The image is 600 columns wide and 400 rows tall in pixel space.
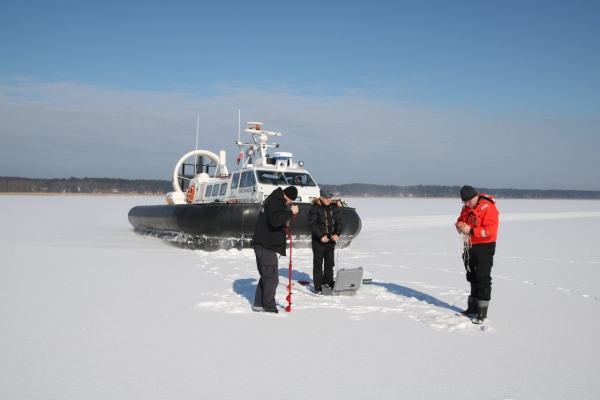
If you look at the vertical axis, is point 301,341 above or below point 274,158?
below

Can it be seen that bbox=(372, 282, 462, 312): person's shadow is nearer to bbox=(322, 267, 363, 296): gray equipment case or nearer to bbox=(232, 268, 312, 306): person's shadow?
bbox=(322, 267, 363, 296): gray equipment case

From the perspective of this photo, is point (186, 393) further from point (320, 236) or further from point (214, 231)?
point (214, 231)

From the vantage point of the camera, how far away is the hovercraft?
8570mm

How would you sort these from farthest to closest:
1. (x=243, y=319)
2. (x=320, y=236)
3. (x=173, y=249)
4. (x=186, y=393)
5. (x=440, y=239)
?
(x=440, y=239) → (x=173, y=249) → (x=320, y=236) → (x=243, y=319) → (x=186, y=393)

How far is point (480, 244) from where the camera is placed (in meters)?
4.21

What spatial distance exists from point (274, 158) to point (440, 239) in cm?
431

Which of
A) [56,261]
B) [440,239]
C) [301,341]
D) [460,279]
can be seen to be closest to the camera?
[301,341]

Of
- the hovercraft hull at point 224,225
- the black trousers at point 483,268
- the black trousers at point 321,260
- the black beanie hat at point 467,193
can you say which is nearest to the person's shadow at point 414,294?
the black trousers at point 483,268

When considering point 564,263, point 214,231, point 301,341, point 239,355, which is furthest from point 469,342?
point 214,231

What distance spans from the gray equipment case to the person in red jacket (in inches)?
46.9

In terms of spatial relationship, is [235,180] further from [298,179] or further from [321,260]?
[321,260]

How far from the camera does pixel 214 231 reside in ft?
28.2

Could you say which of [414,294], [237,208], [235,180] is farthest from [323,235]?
[235,180]

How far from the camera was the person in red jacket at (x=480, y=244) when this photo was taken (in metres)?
4.14
